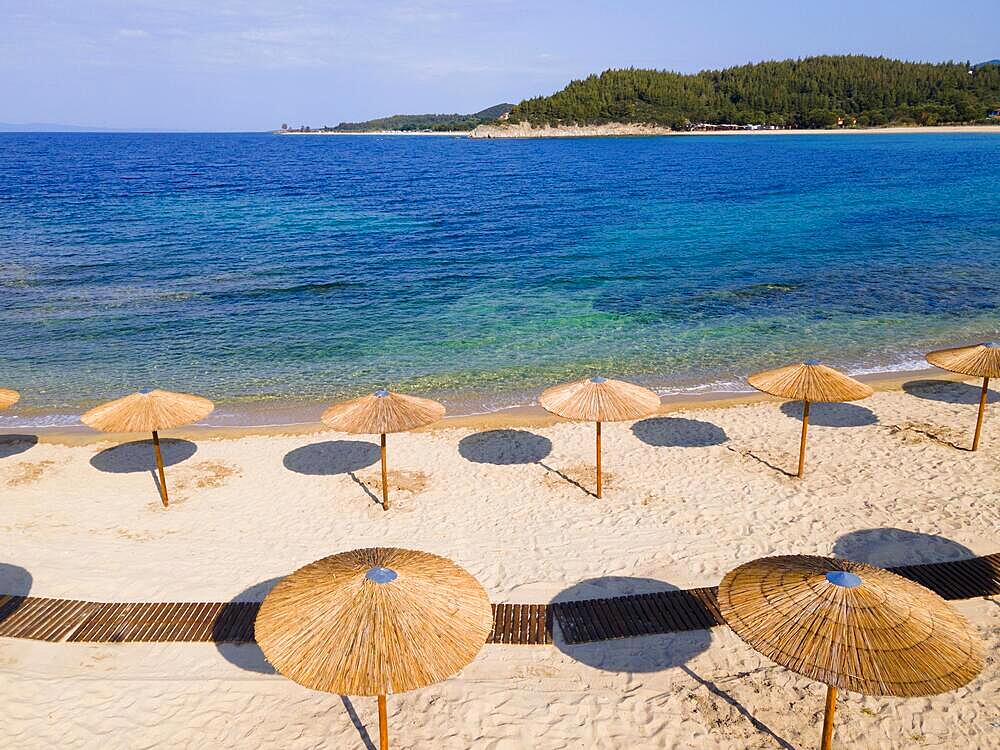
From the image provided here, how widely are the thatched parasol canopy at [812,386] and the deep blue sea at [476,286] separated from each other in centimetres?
593

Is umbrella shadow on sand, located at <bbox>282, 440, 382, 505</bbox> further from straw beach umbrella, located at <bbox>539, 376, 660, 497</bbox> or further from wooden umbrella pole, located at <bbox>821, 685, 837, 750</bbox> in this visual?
wooden umbrella pole, located at <bbox>821, 685, 837, 750</bbox>

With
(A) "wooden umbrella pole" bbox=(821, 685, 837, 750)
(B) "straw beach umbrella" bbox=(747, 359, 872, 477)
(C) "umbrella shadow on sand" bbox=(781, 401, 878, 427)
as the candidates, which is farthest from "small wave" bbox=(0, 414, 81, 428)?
(C) "umbrella shadow on sand" bbox=(781, 401, 878, 427)

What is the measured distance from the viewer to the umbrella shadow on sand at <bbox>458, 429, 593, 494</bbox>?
13.9 m

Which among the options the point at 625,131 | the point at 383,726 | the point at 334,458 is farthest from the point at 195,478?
the point at 625,131

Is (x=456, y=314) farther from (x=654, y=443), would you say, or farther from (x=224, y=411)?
(x=654, y=443)

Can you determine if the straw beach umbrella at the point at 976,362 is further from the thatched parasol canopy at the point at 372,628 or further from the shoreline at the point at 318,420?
the thatched parasol canopy at the point at 372,628

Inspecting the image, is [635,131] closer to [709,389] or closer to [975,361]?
[709,389]

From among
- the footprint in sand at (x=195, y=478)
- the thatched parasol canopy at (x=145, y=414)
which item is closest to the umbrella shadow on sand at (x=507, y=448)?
the footprint in sand at (x=195, y=478)

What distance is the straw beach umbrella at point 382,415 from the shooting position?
11.2 meters

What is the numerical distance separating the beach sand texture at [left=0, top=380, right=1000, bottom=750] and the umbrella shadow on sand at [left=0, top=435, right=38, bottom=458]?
72 millimetres

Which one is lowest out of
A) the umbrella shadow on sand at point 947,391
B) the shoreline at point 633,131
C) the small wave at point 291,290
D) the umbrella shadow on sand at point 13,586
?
the umbrella shadow on sand at point 13,586

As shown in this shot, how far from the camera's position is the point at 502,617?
914 cm

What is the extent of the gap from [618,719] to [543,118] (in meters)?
185

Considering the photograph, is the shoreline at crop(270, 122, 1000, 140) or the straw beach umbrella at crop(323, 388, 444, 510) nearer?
the straw beach umbrella at crop(323, 388, 444, 510)
